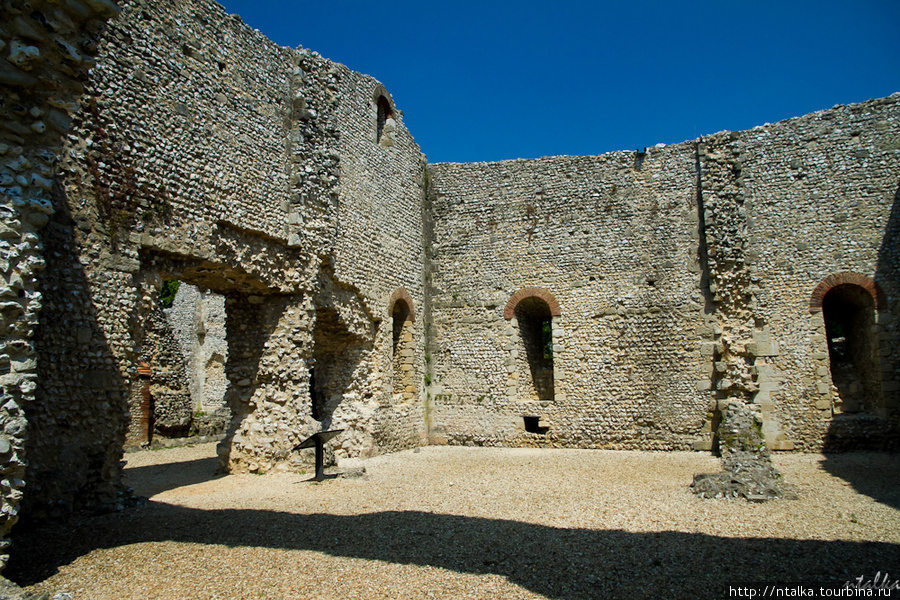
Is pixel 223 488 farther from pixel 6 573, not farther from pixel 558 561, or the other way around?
pixel 558 561

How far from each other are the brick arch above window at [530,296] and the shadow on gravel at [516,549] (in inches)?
283

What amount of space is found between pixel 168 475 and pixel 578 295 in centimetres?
881

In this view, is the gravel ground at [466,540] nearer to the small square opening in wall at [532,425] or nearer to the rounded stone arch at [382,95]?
the small square opening in wall at [532,425]

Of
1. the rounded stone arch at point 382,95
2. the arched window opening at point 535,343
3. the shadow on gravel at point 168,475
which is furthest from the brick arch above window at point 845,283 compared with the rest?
the shadow on gravel at point 168,475

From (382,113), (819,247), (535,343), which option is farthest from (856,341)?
(382,113)

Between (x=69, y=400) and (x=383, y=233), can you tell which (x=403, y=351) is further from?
(x=69, y=400)

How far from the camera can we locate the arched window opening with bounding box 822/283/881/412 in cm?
1083

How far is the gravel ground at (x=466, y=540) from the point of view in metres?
4.32

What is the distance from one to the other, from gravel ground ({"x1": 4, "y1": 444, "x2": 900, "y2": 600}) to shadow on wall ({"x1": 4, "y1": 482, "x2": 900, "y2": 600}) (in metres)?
0.02

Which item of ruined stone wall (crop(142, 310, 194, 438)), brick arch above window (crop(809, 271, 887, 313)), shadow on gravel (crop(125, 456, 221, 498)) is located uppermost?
brick arch above window (crop(809, 271, 887, 313))

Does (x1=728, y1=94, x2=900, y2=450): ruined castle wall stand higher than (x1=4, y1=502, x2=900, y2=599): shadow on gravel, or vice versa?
(x1=728, y1=94, x2=900, y2=450): ruined castle wall

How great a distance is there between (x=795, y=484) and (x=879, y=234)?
5.79 metres

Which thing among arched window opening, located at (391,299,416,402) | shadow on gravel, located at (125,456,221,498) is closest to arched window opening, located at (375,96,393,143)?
arched window opening, located at (391,299,416,402)

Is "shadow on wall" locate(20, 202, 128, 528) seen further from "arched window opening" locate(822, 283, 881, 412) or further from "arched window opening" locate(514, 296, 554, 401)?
"arched window opening" locate(822, 283, 881, 412)
